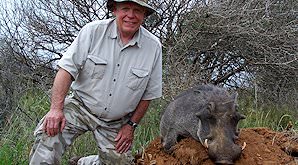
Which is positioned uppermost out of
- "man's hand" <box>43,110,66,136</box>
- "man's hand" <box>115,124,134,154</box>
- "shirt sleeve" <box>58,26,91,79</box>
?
"shirt sleeve" <box>58,26,91,79</box>

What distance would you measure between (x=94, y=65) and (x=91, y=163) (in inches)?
53.1

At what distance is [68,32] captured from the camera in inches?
413

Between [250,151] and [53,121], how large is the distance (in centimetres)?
199

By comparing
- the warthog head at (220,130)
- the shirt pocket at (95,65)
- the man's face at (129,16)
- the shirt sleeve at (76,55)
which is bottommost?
the warthog head at (220,130)

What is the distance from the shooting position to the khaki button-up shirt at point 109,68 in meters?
5.80

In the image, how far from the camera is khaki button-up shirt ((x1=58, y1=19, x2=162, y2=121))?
5.80m

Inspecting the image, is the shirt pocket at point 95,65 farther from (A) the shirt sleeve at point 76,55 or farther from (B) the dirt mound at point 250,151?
(B) the dirt mound at point 250,151

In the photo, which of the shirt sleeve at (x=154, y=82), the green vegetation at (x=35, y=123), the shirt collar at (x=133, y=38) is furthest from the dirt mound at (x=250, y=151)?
the shirt collar at (x=133, y=38)

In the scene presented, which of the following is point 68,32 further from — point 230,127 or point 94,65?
point 230,127

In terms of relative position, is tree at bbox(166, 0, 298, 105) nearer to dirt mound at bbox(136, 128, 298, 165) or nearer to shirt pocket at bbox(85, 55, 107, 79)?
dirt mound at bbox(136, 128, 298, 165)

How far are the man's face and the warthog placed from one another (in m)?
1.13

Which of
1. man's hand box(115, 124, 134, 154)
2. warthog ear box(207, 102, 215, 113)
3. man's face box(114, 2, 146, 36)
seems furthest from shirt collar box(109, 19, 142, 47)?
warthog ear box(207, 102, 215, 113)

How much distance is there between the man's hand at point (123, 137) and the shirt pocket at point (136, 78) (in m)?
0.52

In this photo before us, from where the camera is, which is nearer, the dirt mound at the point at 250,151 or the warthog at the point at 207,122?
the warthog at the point at 207,122
